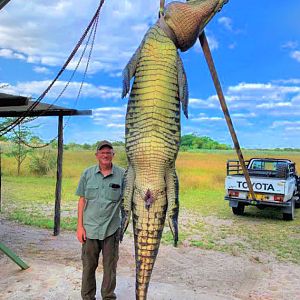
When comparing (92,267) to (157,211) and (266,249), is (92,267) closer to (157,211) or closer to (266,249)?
(157,211)

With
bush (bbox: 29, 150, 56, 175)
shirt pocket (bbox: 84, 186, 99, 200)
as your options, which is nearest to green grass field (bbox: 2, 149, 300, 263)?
bush (bbox: 29, 150, 56, 175)

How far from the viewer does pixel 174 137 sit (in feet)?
8.09

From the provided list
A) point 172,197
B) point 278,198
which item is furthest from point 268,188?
point 172,197

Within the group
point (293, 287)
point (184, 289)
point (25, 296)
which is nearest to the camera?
point (25, 296)

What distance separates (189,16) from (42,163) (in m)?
20.5

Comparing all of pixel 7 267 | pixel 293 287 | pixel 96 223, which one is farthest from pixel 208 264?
pixel 96 223

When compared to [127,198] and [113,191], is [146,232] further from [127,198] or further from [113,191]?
[113,191]

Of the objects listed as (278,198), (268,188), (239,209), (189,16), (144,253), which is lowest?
(239,209)

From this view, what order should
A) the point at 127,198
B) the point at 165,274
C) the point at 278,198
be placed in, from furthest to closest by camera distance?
the point at 278,198
the point at 165,274
the point at 127,198

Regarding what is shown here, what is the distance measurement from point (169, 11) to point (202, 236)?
6564 millimetres

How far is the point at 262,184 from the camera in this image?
10.3m

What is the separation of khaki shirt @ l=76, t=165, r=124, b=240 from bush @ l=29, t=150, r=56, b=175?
18.9 meters

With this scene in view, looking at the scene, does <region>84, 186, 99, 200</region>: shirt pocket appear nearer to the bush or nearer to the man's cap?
the man's cap

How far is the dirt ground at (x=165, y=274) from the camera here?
15.5ft
